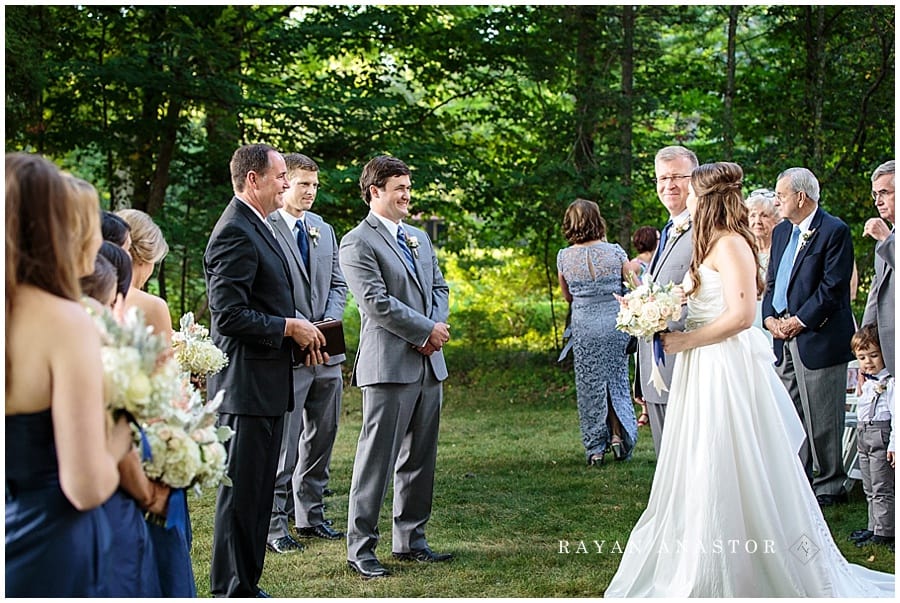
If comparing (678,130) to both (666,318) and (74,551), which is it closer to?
(666,318)

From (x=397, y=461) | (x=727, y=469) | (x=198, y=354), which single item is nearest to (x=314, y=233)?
(x=397, y=461)

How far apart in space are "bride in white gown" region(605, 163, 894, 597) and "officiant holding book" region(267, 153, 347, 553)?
91.1 inches

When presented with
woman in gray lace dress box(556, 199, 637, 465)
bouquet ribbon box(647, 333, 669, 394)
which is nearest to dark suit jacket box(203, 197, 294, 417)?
bouquet ribbon box(647, 333, 669, 394)

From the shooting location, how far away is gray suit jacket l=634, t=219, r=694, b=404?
529cm

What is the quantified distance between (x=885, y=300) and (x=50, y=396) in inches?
199

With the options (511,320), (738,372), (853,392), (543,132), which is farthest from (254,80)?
(738,372)

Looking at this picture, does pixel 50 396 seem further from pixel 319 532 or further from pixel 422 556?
pixel 319 532

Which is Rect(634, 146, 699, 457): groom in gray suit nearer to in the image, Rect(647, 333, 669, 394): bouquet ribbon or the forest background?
Rect(647, 333, 669, 394): bouquet ribbon

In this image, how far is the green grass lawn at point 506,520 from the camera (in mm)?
5230

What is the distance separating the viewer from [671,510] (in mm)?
4855

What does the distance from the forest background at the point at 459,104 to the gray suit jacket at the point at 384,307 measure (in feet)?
21.6

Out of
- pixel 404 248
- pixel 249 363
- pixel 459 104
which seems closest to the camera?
pixel 249 363

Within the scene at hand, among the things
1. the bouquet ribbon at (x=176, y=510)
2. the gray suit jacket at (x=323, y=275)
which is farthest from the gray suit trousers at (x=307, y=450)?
the bouquet ribbon at (x=176, y=510)

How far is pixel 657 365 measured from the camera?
17.7 ft
